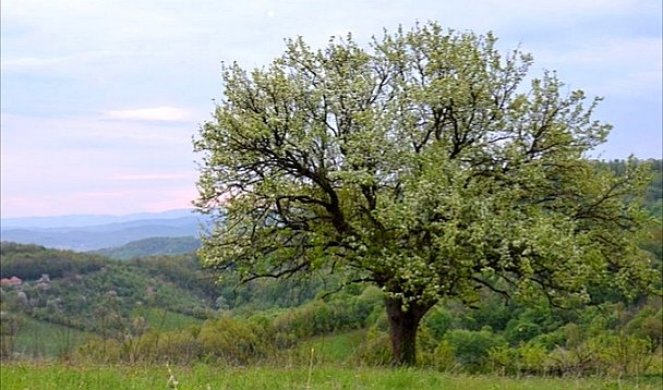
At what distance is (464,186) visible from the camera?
1797cm

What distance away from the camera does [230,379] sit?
9.60 meters

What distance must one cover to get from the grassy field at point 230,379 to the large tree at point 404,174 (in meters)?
5.93

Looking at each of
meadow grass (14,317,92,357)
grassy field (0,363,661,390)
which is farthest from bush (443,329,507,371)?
meadow grass (14,317,92,357)

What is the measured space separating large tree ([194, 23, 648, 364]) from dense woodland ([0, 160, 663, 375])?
1.13 metres

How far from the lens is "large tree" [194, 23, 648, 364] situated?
17609 mm

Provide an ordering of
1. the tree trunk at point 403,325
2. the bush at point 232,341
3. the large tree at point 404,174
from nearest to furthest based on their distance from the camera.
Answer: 1. the bush at point 232,341
2. the large tree at point 404,174
3. the tree trunk at point 403,325

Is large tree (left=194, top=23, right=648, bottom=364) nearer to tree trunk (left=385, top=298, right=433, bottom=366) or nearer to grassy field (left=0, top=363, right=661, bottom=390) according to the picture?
tree trunk (left=385, top=298, right=433, bottom=366)

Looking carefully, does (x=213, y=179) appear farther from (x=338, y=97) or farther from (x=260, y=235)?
(x=338, y=97)

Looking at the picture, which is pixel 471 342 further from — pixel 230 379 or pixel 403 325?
pixel 230 379

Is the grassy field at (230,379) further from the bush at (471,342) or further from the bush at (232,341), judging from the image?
the bush at (471,342)

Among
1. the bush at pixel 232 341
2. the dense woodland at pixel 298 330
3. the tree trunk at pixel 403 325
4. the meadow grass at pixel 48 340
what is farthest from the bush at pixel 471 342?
the meadow grass at pixel 48 340

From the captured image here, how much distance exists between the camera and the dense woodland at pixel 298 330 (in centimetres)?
1288

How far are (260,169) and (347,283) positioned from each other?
3914mm

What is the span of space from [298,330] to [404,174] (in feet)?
15.6
